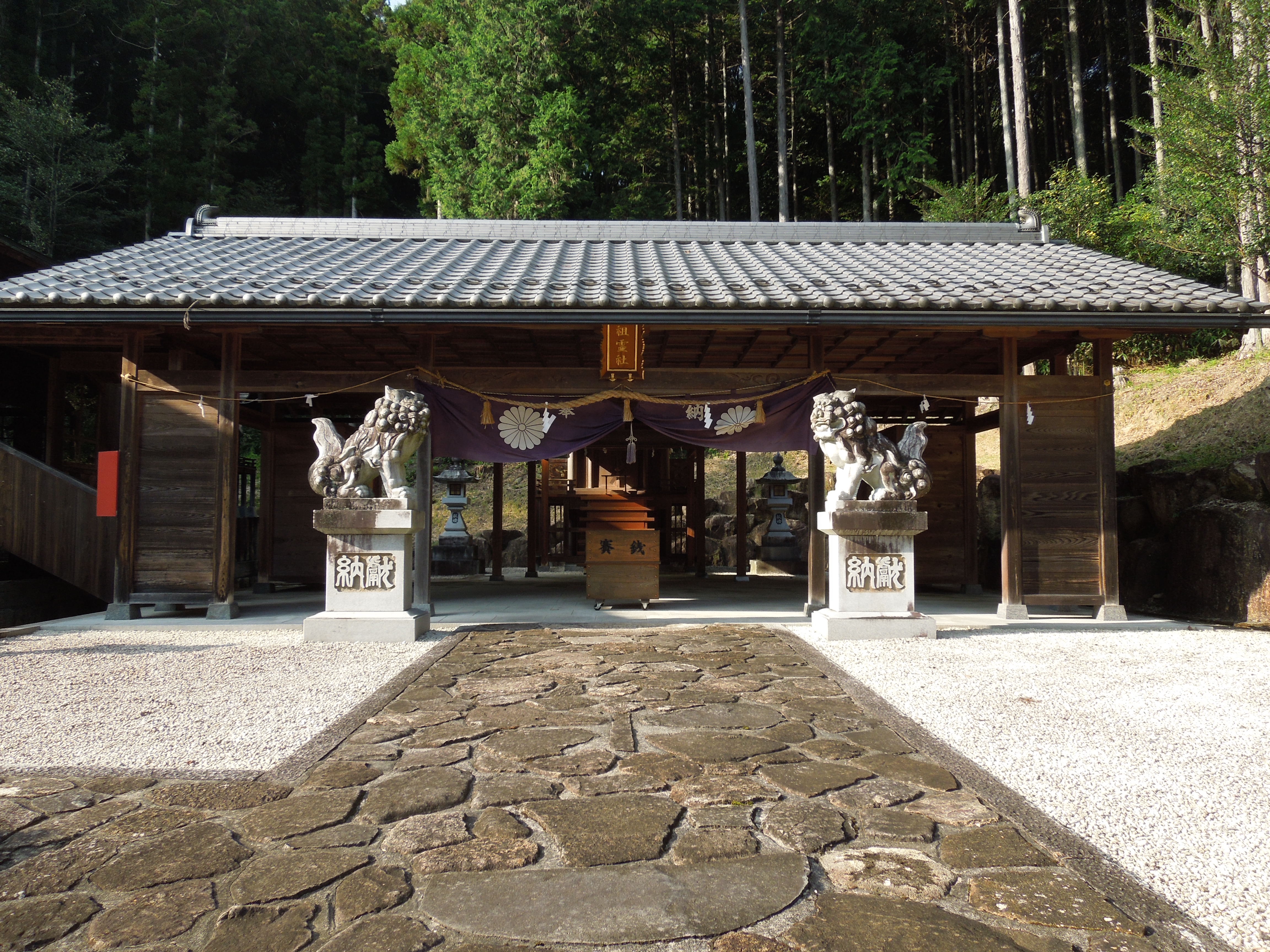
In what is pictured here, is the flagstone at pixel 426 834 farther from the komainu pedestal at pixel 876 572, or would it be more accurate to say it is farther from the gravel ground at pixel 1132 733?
the komainu pedestal at pixel 876 572

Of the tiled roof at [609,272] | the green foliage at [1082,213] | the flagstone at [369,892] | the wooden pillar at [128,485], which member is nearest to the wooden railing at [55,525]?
the wooden pillar at [128,485]

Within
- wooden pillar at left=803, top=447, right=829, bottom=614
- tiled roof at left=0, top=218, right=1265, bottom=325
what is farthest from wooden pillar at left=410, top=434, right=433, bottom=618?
wooden pillar at left=803, top=447, right=829, bottom=614

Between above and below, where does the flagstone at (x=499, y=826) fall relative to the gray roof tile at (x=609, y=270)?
below

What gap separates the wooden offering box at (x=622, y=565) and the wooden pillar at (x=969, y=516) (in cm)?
500

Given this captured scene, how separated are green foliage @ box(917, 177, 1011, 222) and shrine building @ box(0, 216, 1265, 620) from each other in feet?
24.4

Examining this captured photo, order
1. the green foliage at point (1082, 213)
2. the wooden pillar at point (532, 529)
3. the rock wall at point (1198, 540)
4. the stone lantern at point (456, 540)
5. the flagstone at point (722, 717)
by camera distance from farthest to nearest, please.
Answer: the stone lantern at point (456, 540)
the green foliage at point (1082, 213)
the wooden pillar at point (532, 529)
the rock wall at point (1198, 540)
the flagstone at point (722, 717)

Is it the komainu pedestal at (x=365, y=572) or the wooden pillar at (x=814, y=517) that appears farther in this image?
the wooden pillar at (x=814, y=517)

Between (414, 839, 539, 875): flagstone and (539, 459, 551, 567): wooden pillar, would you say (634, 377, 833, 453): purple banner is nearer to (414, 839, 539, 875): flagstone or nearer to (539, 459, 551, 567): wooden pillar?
(414, 839, 539, 875): flagstone

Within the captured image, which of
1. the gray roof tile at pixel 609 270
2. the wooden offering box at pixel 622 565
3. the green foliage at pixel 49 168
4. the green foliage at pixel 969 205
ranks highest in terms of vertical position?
the green foliage at pixel 49 168

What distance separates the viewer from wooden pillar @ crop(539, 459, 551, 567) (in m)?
14.6

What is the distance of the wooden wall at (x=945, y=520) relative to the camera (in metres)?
10.9

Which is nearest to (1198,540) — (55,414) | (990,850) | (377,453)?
(990,850)

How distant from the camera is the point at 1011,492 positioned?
7855 mm

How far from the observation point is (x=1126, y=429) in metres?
13.8
